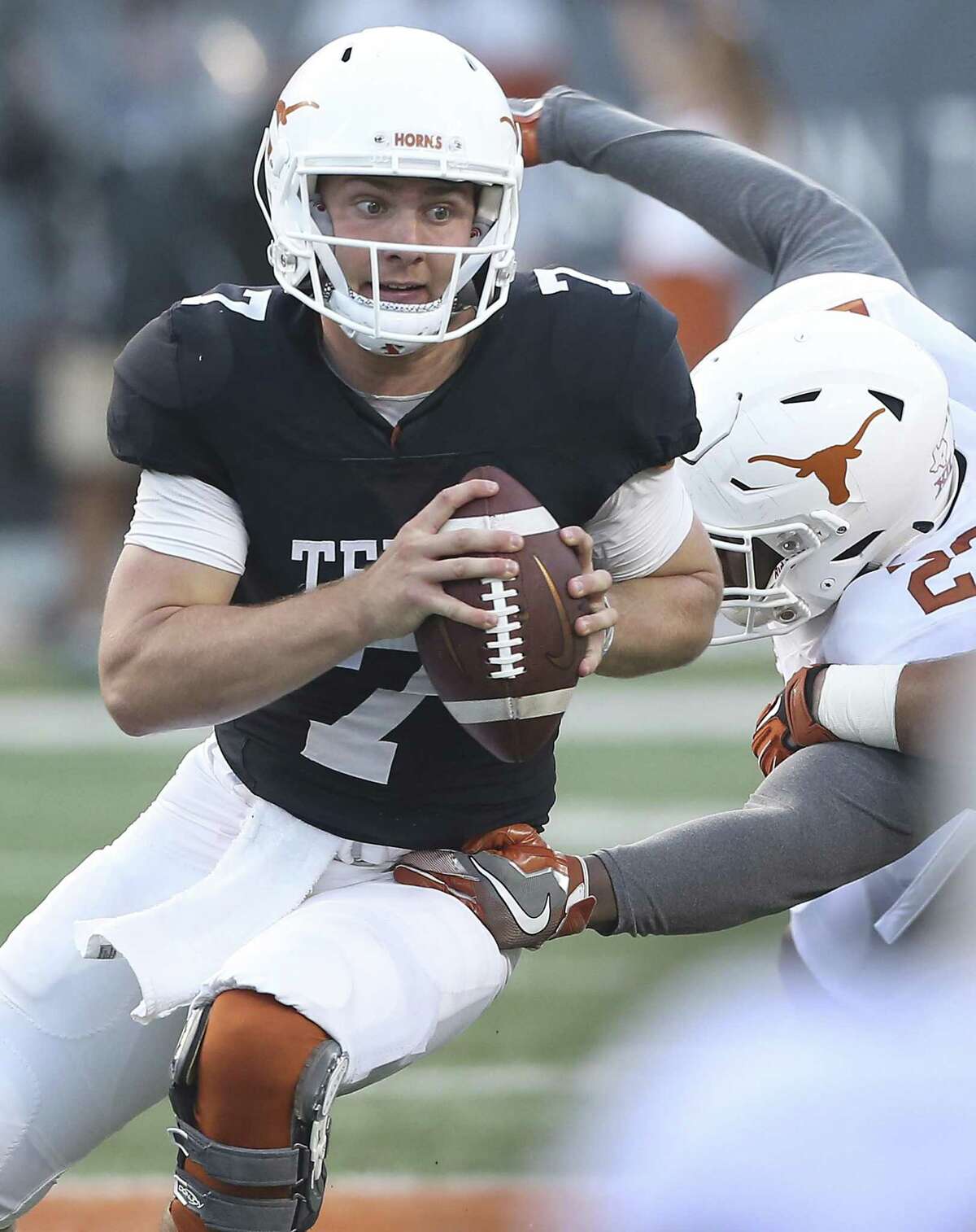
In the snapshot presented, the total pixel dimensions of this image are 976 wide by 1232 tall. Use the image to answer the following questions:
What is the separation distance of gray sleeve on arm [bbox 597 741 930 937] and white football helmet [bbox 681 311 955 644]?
12.8 inches

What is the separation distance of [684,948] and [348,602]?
8.45ft

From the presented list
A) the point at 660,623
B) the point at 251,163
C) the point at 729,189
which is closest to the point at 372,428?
the point at 660,623

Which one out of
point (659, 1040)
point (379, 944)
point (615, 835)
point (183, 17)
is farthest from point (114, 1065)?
point (183, 17)

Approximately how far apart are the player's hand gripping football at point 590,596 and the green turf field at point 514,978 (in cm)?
126

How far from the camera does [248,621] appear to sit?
223 cm

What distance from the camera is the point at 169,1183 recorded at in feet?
10.6

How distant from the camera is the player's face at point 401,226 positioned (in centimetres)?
229

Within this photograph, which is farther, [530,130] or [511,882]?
[530,130]

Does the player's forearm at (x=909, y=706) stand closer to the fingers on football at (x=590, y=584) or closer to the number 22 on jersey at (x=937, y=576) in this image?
the number 22 on jersey at (x=937, y=576)

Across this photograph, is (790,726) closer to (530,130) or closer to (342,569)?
(342,569)

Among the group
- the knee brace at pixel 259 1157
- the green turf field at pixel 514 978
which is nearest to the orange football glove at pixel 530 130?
the green turf field at pixel 514 978

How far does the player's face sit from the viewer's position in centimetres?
229

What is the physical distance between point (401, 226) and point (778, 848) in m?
1.04

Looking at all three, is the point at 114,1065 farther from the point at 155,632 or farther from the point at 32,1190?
the point at 155,632
